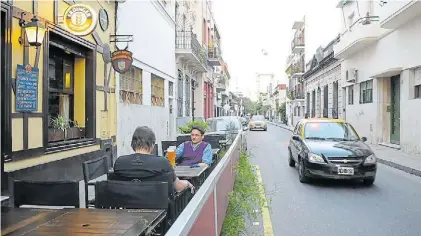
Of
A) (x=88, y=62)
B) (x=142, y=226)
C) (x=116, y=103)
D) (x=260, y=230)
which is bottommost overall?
(x=260, y=230)

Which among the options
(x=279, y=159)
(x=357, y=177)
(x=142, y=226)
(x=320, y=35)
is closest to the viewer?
(x=142, y=226)

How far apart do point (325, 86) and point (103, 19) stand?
26966 mm

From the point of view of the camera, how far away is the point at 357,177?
8.91m

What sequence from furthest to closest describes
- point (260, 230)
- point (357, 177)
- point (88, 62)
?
point (88, 62) → point (357, 177) → point (260, 230)

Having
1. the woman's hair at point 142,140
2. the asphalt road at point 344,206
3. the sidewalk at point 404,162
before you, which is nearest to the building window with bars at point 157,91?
the asphalt road at point 344,206

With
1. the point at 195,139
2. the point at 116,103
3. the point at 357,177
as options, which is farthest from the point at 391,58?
the point at 195,139

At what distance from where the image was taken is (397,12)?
15.6 m

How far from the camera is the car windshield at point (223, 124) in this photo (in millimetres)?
16672

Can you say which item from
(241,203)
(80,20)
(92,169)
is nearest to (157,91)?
(80,20)

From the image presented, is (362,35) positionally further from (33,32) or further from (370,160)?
(33,32)

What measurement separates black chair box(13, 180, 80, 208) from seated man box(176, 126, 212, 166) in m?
3.25

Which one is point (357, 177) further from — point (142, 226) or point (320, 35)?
point (320, 35)

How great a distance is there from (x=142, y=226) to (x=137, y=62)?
35.4 feet

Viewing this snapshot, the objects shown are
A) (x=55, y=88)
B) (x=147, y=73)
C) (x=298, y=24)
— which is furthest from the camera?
(x=298, y=24)
